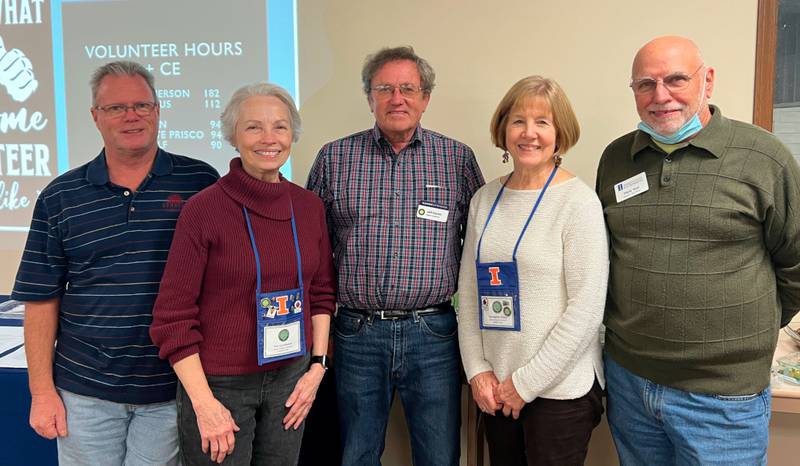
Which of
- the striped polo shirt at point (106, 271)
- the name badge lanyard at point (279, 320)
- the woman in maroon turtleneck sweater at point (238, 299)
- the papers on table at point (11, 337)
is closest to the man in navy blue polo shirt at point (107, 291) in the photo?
the striped polo shirt at point (106, 271)

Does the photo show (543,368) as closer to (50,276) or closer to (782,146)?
(782,146)

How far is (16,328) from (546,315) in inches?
90.0

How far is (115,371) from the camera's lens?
5.08 feet

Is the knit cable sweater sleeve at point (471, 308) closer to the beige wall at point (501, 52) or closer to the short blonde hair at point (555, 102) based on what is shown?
→ the short blonde hair at point (555, 102)

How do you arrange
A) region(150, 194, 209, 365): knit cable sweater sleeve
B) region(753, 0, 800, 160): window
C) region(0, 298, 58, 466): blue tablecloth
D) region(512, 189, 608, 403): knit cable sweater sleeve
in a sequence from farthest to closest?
region(753, 0, 800, 160): window, region(0, 298, 58, 466): blue tablecloth, region(512, 189, 608, 403): knit cable sweater sleeve, region(150, 194, 209, 365): knit cable sweater sleeve

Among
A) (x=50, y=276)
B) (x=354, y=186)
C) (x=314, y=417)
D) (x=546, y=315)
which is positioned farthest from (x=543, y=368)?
(x=50, y=276)

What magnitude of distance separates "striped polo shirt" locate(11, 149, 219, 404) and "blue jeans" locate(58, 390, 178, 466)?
0.11 feet

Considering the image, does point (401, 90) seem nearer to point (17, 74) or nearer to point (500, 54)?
point (500, 54)

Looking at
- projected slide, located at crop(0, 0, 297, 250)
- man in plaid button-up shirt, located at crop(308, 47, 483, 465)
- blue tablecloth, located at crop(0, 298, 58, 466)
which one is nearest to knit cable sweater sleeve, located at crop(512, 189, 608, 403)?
man in plaid button-up shirt, located at crop(308, 47, 483, 465)

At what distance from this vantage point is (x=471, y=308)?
5.69 ft

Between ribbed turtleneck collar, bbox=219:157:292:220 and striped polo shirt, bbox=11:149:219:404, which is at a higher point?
ribbed turtleneck collar, bbox=219:157:292:220

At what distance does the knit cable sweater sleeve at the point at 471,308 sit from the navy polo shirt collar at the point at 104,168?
917 mm

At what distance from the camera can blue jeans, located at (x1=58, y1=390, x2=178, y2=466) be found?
5.14ft

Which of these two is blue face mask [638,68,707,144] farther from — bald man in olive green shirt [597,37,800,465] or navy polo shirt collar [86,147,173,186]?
navy polo shirt collar [86,147,173,186]
